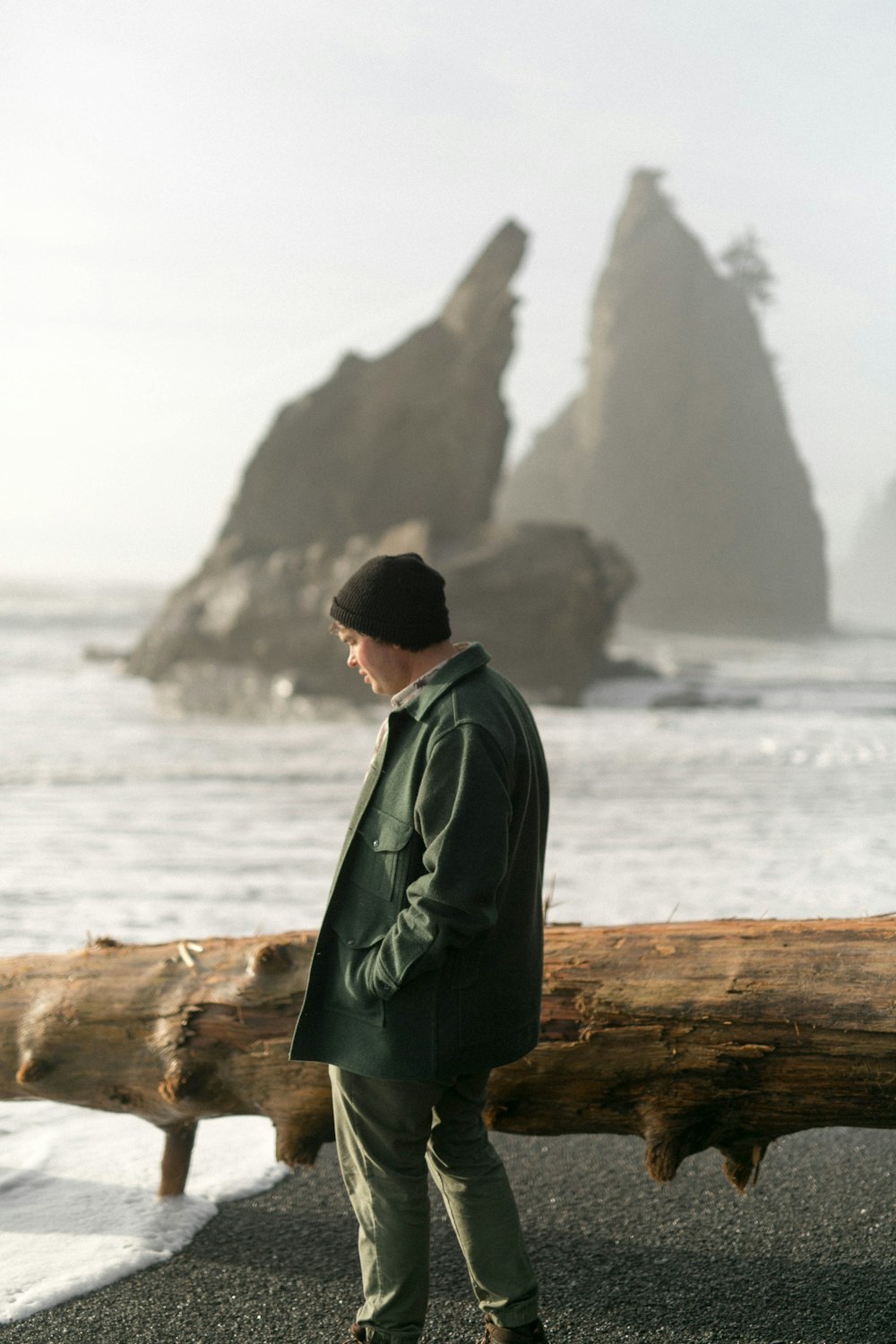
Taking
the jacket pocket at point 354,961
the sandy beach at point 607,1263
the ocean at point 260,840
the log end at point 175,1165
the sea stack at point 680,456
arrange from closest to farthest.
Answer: the jacket pocket at point 354,961 < the sandy beach at point 607,1263 < the log end at point 175,1165 < the ocean at point 260,840 < the sea stack at point 680,456

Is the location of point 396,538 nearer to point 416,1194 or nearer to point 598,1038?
point 598,1038

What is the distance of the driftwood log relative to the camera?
2.88 m

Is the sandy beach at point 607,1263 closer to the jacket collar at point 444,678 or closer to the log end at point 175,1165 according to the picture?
the log end at point 175,1165

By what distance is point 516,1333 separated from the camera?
2484 millimetres

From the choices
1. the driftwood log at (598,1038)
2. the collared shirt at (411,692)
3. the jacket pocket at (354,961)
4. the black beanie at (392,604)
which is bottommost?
the driftwood log at (598,1038)

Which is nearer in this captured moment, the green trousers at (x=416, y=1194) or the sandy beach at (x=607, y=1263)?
the green trousers at (x=416, y=1194)

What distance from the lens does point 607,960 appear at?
10.2ft

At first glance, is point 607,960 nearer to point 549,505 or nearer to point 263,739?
point 263,739

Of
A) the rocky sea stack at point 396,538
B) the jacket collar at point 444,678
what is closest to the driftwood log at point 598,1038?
the jacket collar at point 444,678

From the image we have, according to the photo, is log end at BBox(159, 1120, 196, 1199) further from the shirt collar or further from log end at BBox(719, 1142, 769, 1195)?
the shirt collar

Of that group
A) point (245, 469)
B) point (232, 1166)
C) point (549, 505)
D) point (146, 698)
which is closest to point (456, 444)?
point (245, 469)

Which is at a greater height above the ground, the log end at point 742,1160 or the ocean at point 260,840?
the log end at point 742,1160

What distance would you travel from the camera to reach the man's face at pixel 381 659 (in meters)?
2.42

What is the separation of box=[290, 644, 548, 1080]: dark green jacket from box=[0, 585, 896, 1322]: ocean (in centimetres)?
119
